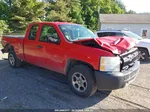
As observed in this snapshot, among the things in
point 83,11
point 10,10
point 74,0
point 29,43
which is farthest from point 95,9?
point 29,43

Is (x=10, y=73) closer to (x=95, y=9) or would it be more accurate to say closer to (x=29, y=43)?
(x=29, y=43)

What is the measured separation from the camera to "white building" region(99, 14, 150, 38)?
24.3 meters

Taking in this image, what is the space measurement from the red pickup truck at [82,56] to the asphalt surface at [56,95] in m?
0.33

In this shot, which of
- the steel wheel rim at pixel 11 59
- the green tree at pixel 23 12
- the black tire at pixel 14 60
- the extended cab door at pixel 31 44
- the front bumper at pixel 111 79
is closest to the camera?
the front bumper at pixel 111 79

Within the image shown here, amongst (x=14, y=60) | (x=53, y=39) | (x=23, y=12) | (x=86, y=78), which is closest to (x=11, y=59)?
(x=14, y=60)

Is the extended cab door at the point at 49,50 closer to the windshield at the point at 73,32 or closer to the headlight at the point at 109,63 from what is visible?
the windshield at the point at 73,32

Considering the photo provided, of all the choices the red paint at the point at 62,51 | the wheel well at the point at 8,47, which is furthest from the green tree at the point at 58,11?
the red paint at the point at 62,51

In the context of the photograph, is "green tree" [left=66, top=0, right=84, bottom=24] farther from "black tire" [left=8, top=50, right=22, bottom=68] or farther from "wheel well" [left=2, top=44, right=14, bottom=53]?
"black tire" [left=8, top=50, right=22, bottom=68]

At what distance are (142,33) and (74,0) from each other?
1918 centimetres

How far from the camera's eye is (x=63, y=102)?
379cm

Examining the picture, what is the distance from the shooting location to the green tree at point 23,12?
23266 millimetres

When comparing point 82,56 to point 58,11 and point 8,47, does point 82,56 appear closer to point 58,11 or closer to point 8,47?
point 8,47

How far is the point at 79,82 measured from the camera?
407 centimetres

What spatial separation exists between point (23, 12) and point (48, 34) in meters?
20.6
